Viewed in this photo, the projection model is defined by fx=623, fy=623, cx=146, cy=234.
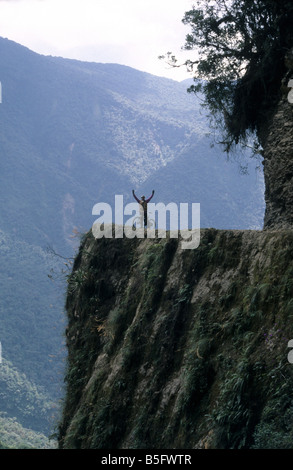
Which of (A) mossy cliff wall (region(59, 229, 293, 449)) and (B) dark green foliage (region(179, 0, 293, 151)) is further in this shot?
(B) dark green foliage (region(179, 0, 293, 151))

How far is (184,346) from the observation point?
1198 centimetres

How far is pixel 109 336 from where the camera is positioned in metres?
15.2

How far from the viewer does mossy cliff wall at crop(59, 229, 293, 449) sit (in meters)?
9.20

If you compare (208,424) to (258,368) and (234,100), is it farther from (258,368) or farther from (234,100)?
(234,100)

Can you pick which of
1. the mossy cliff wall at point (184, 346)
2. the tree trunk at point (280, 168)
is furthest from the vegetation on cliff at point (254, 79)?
the mossy cliff wall at point (184, 346)

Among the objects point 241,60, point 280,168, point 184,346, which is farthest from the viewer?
point 241,60

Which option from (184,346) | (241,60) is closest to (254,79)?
(241,60)

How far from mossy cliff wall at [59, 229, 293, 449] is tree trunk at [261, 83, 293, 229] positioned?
3744 millimetres

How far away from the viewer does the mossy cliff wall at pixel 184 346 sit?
9.20 m

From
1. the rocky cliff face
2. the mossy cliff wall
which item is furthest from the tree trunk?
the mossy cliff wall

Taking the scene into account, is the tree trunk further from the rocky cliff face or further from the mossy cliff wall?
the mossy cliff wall

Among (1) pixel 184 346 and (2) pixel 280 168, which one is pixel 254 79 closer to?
(2) pixel 280 168

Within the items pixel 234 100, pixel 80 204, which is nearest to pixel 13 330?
pixel 80 204

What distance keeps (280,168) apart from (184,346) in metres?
6.81
